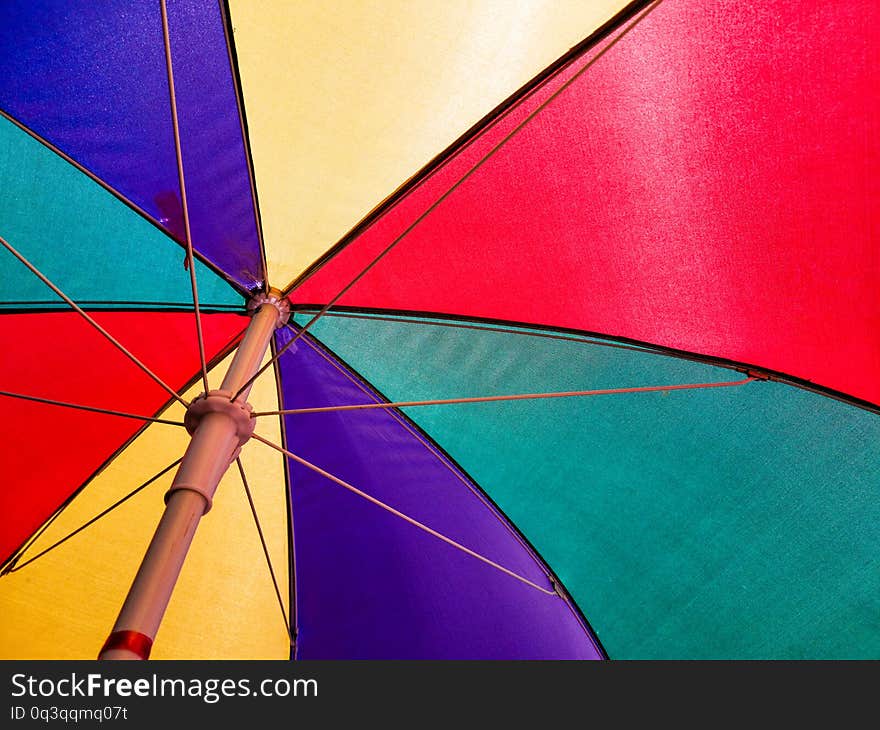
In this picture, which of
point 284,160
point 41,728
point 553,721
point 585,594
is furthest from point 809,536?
point 41,728

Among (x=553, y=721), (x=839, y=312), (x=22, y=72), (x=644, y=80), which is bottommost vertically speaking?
(x=553, y=721)

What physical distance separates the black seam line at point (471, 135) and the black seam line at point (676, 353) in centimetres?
25

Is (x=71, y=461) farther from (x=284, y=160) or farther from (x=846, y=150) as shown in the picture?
(x=846, y=150)

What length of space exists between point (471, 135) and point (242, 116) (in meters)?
0.70

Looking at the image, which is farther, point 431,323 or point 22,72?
point 431,323

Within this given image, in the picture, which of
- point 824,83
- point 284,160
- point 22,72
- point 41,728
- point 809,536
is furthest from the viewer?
point 809,536

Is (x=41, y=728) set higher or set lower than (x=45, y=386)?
lower

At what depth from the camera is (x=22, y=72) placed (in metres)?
2.61

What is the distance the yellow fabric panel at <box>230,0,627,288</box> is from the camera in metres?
2.42

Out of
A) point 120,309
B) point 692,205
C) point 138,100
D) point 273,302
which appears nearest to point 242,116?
point 138,100

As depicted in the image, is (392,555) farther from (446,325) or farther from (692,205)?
(692,205)

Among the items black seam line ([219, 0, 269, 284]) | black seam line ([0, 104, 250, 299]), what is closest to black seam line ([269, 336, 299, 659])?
black seam line ([0, 104, 250, 299])

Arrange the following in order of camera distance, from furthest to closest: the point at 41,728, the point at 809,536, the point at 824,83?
the point at 809,536
the point at 824,83
the point at 41,728

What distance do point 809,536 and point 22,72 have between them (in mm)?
2869
